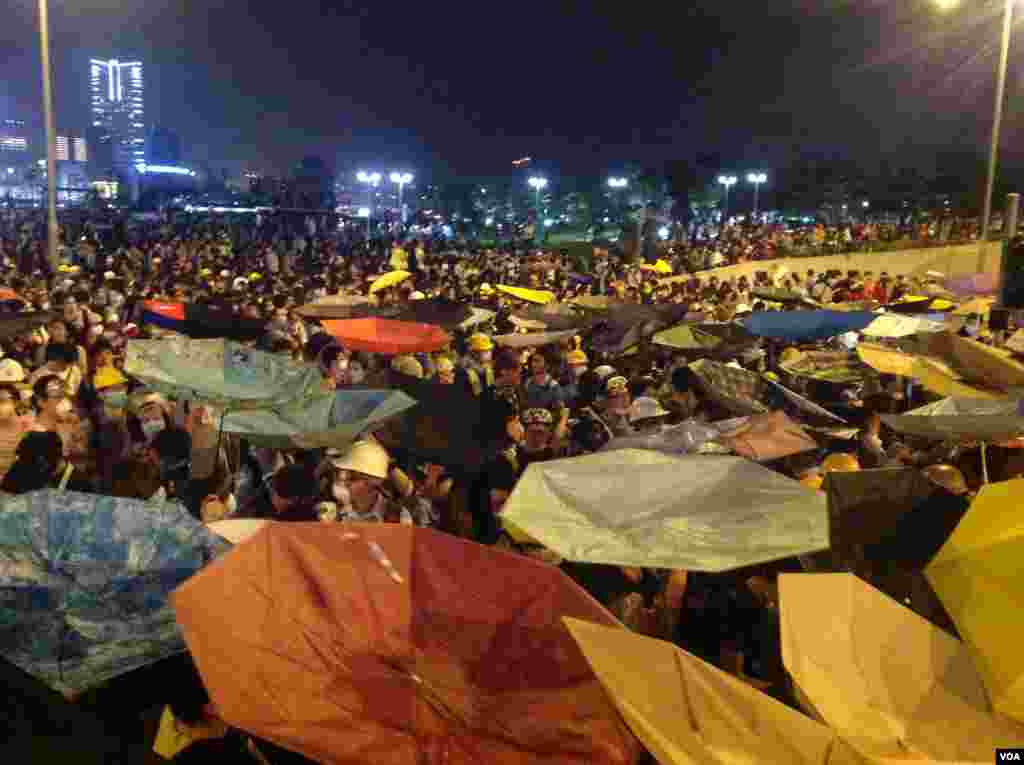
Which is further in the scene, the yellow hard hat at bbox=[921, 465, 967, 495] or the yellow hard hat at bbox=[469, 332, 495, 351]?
the yellow hard hat at bbox=[469, 332, 495, 351]

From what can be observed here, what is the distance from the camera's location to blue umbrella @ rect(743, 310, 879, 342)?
473 inches

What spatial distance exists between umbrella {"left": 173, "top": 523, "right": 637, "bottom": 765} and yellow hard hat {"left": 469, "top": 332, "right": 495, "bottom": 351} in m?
8.55

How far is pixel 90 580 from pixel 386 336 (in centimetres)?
733

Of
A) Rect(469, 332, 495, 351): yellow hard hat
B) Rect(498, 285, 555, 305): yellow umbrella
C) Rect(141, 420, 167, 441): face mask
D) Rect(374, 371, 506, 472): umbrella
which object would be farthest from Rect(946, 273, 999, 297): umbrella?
Rect(141, 420, 167, 441): face mask

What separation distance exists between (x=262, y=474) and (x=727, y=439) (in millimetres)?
3404

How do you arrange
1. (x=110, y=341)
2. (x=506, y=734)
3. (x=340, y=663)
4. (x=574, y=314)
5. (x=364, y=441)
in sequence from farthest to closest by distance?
(x=574, y=314) → (x=110, y=341) → (x=364, y=441) → (x=340, y=663) → (x=506, y=734)

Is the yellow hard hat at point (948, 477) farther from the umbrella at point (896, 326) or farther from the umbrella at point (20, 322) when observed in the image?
the umbrella at point (20, 322)

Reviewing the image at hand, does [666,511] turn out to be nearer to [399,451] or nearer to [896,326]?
[399,451]

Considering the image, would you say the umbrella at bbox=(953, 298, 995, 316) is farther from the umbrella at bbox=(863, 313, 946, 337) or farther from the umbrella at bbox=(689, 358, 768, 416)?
the umbrella at bbox=(689, 358, 768, 416)

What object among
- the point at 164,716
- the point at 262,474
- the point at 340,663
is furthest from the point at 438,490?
the point at 340,663

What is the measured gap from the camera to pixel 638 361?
40.2 feet

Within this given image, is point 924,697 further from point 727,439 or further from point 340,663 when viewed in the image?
point 727,439

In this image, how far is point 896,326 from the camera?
12.4m

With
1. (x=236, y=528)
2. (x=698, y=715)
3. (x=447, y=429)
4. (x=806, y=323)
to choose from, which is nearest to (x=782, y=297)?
(x=806, y=323)
